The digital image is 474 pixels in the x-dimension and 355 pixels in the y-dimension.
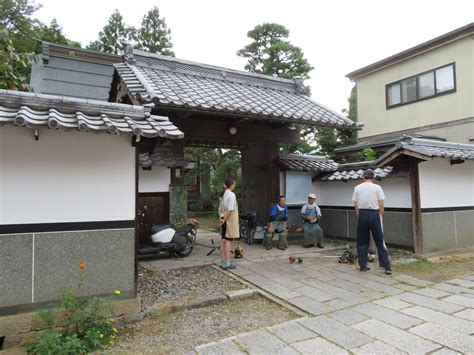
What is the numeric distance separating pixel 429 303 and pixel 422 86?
39.4ft

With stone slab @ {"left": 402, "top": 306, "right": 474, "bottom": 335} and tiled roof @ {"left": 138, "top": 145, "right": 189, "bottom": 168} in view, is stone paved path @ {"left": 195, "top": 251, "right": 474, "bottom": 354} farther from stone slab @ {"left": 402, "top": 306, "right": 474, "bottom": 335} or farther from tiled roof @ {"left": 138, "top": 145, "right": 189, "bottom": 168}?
tiled roof @ {"left": 138, "top": 145, "right": 189, "bottom": 168}

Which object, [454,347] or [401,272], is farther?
[401,272]

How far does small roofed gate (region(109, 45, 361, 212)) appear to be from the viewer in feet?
21.2

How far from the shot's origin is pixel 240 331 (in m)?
3.54

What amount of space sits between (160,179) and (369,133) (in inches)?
475

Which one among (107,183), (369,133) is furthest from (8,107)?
(369,133)

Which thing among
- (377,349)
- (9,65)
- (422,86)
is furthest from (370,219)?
(422,86)

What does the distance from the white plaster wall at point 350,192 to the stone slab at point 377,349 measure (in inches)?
205

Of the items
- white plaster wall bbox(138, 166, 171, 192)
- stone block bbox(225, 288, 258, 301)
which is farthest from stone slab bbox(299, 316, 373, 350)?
white plaster wall bbox(138, 166, 171, 192)

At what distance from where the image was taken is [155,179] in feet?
25.1

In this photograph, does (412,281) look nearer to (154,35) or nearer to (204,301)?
(204,301)

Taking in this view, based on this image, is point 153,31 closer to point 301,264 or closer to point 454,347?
point 301,264

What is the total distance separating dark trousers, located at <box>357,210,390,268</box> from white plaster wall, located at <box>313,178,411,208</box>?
2.25 m

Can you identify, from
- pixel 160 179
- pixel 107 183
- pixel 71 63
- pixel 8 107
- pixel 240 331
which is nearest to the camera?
pixel 8 107
